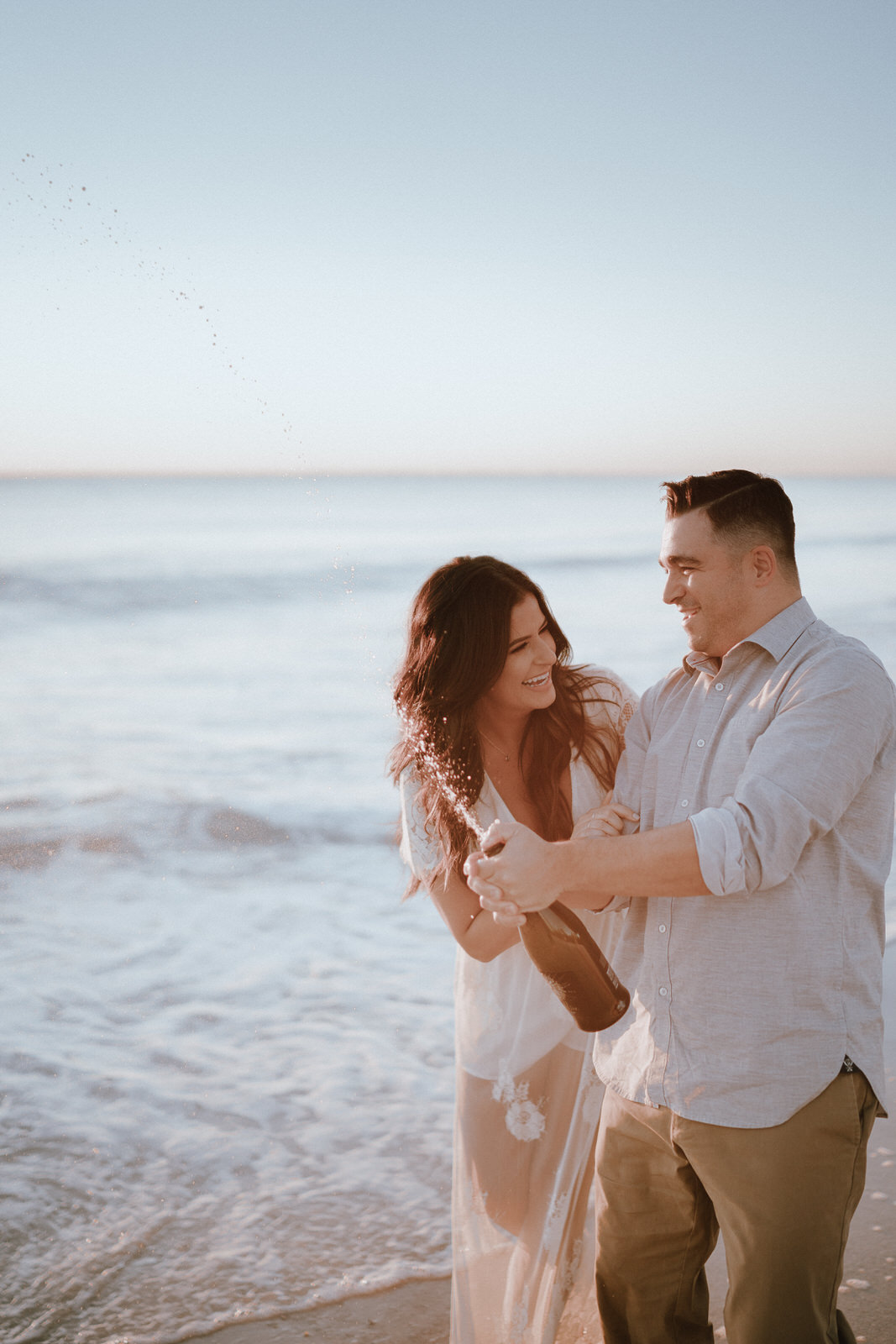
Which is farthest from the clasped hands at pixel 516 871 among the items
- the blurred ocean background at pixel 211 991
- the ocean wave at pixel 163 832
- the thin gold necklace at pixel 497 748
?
the ocean wave at pixel 163 832

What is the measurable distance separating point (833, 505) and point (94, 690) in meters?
53.4

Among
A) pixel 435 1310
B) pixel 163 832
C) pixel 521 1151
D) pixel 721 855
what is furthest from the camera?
pixel 163 832

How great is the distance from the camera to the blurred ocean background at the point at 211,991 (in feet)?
12.1

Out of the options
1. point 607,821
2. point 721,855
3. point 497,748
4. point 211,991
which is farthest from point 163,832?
point 721,855

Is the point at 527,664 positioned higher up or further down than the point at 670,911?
higher up

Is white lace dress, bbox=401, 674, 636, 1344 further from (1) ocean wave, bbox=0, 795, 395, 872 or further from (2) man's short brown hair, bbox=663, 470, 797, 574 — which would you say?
(1) ocean wave, bbox=0, 795, 395, 872

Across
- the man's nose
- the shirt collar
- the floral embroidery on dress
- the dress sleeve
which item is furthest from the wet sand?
the man's nose

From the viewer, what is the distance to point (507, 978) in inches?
125

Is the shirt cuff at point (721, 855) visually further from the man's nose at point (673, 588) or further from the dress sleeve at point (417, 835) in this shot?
the dress sleeve at point (417, 835)

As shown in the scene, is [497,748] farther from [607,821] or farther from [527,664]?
[607,821]

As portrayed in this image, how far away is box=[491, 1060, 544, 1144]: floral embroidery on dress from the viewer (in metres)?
3.13

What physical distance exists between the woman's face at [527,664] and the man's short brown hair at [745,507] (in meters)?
0.81

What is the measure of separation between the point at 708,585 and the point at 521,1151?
5.90 feet

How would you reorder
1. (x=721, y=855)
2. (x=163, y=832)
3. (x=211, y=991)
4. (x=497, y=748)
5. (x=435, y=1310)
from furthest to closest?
(x=163, y=832) < (x=211, y=991) < (x=435, y=1310) < (x=497, y=748) < (x=721, y=855)
